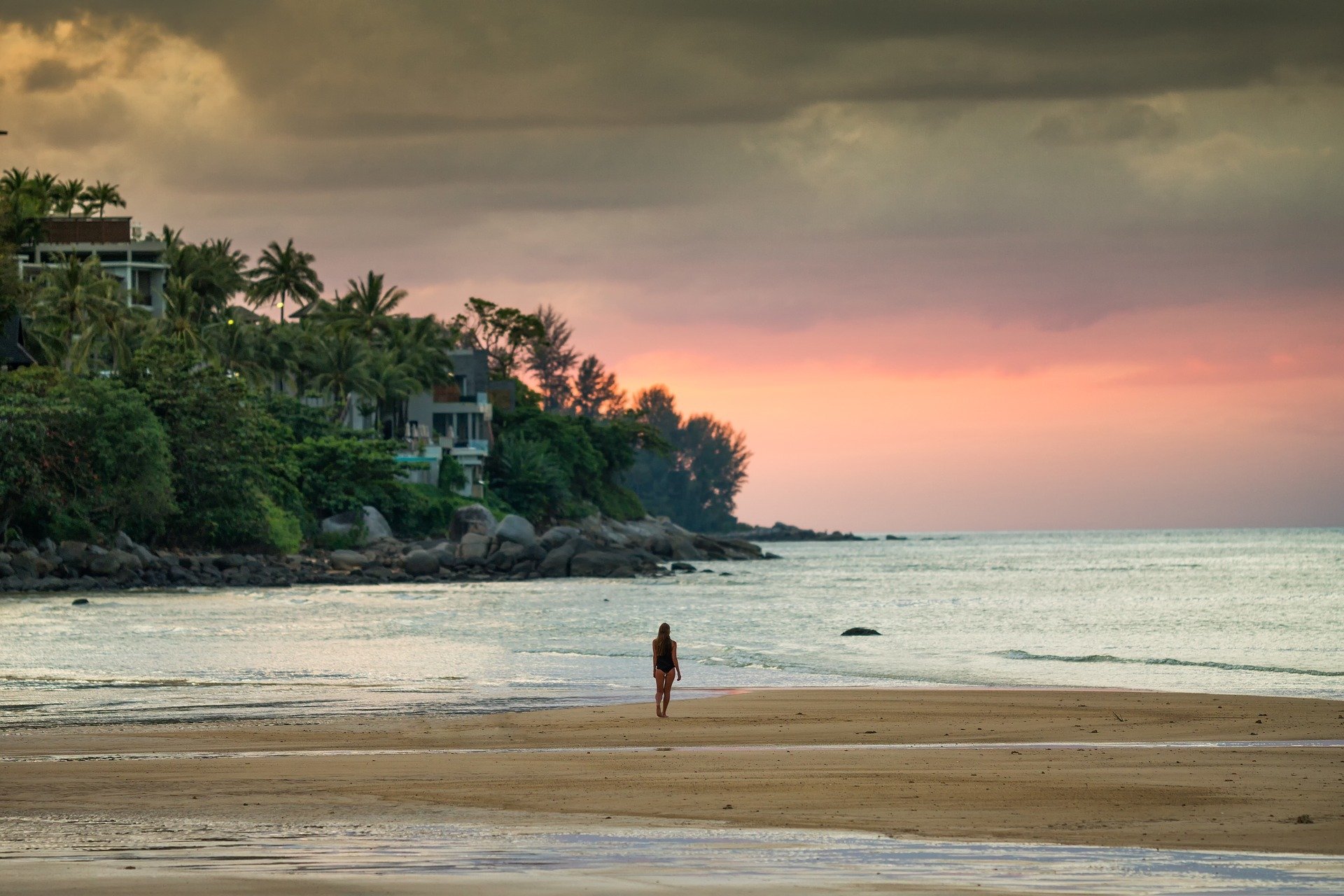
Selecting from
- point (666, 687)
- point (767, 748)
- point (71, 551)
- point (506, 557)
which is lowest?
point (767, 748)

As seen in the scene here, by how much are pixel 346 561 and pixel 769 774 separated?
6167 centimetres

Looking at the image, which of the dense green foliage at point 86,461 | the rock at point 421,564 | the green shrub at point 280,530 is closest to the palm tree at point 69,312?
the green shrub at point 280,530

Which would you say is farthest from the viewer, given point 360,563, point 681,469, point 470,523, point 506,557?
point 681,469

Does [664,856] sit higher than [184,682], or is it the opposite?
[664,856]

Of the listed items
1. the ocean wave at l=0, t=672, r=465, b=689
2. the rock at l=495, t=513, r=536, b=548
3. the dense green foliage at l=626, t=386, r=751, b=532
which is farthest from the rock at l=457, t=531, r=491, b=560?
the dense green foliage at l=626, t=386, r=751, b=532

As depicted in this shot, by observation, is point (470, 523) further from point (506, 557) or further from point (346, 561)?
point (346, 561)

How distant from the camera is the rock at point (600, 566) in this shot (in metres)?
75.7

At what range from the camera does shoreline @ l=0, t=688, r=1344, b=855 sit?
1094 centimetres

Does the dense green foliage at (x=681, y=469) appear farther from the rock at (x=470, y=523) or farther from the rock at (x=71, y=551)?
the rock at (x=71, y=551)

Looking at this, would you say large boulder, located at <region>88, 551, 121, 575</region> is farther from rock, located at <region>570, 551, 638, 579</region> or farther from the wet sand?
the wet sand

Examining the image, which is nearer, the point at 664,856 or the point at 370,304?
the point at 664,856

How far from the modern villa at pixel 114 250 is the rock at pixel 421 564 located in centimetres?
4161

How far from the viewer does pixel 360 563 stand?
72688 millimetres

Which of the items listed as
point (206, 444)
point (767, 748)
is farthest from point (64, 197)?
point (767, 748)
